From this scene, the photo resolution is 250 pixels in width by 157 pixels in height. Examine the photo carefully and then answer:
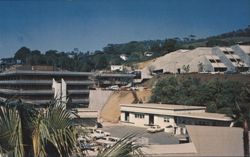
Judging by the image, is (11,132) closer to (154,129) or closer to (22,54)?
(154,129)

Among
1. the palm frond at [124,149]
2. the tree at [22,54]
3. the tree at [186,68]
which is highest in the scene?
the tree at [22,54]

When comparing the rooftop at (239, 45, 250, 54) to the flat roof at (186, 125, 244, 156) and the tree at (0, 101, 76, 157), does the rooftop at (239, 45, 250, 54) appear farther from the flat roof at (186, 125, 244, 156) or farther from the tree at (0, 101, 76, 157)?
the tree at (0, 101, 76, 157)

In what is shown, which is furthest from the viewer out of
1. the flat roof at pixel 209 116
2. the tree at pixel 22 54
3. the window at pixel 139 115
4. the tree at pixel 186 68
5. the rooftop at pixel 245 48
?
the tree at pixel 22 54

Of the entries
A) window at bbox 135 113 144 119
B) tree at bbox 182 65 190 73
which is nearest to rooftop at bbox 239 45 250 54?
tree at bbox 182 65 190 73

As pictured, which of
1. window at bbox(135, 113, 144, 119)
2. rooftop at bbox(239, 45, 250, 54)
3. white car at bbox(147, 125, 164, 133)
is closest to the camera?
white car at bbox(147, 125, 164, 133)

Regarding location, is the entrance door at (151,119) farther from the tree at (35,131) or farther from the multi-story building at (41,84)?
the tree at (35,131)

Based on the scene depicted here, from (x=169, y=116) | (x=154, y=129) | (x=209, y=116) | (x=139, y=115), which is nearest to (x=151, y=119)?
(x=139, y=115)

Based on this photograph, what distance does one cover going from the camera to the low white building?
24.3m

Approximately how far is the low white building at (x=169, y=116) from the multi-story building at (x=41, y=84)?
828 cm

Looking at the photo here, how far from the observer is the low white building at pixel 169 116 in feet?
79.7

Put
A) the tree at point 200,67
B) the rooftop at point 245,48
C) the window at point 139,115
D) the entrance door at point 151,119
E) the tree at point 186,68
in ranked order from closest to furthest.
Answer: the entrance door at point 151,119 → the window at point 139,115 → the tree at point 200,67 → the tree at point 186,68 → the rooftop at point 245,48

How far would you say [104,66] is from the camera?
80.1m

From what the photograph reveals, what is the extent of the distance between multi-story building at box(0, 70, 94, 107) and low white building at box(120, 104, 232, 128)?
27.2ft

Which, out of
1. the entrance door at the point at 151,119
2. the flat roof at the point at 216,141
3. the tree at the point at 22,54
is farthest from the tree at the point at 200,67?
the tree at the point at 22,54
